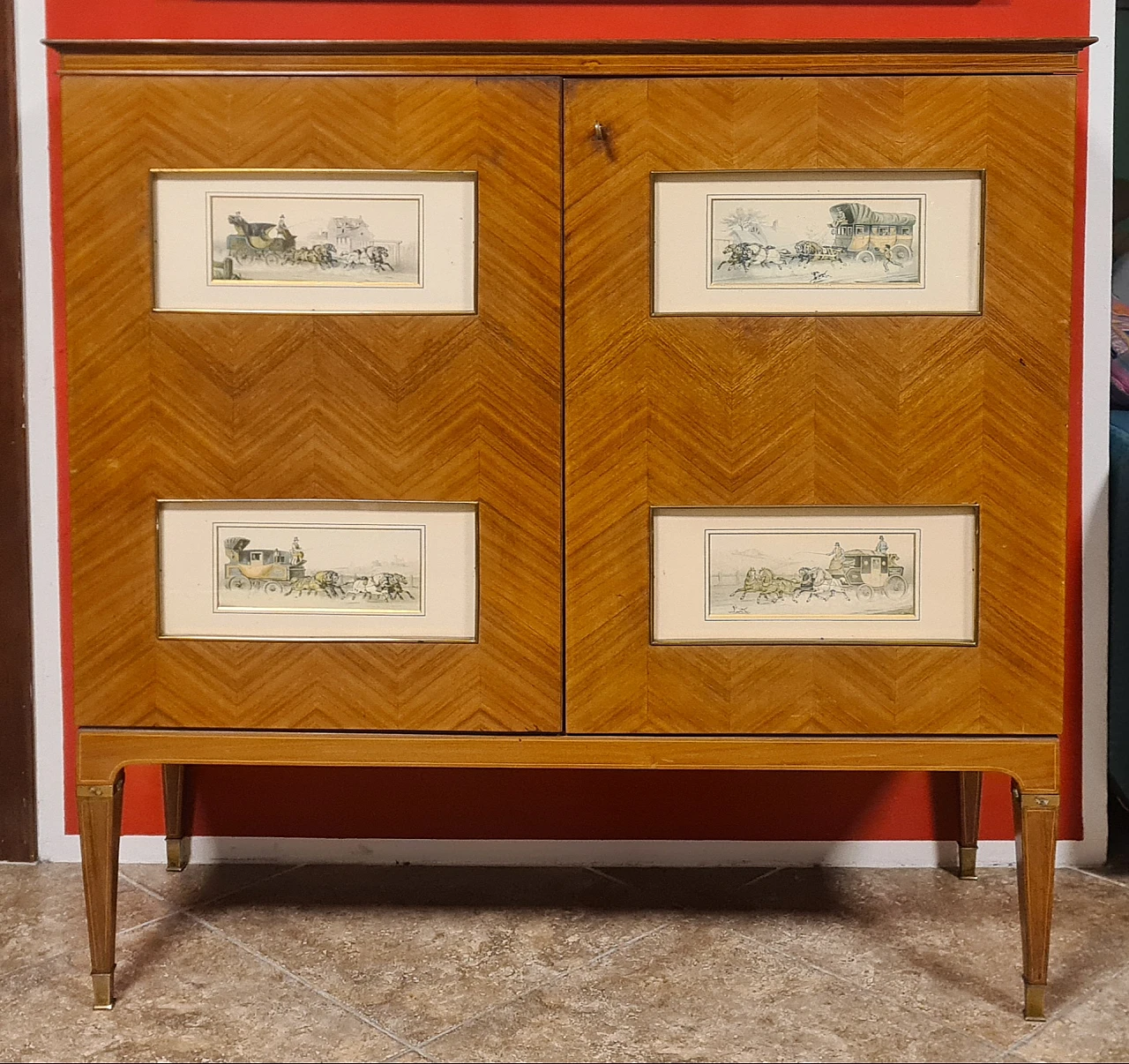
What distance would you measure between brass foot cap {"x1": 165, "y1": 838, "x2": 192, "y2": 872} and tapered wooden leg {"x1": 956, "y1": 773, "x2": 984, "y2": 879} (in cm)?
127

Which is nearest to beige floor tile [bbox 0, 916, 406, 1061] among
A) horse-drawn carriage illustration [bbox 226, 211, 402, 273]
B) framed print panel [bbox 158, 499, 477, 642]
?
framed print panel [bbox 158, 499, 477, 642]

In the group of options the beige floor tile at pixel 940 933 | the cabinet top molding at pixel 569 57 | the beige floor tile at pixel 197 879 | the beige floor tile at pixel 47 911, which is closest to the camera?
the cabinet top molding at pixel 569 57

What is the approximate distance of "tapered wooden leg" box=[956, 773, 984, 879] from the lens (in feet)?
6.93

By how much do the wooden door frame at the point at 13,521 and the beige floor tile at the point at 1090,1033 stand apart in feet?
5.20

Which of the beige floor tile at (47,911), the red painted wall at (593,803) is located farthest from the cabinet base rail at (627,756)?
the red painted wall at (593,803)

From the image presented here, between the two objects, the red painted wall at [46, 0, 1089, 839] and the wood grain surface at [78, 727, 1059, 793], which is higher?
the wood grain surface at [78, 727, 1059, 793]

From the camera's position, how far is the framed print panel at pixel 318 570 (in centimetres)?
163

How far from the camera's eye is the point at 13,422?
213 cm

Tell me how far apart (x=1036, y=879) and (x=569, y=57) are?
1.15 meters

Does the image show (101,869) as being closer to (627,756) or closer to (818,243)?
(627,756)

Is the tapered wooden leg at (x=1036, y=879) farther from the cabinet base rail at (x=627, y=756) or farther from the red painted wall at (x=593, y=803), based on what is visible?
the red painted wall at (x=593, y=803)

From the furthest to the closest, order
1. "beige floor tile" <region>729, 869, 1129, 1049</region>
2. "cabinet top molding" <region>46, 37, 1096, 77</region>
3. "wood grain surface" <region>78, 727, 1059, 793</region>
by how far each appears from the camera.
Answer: "beige floor tile" <region>729, 869, 1129, 1049</region>, "wood grain surface" <region>78, 727, 1059, 793</region>, "cabinet top molding" <region>46, 37, 1096, 77</region>

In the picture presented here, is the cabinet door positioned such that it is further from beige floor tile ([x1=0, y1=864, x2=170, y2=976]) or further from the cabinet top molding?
beige floor tile ([x1=0, y1=864, x2=170, y2=976])

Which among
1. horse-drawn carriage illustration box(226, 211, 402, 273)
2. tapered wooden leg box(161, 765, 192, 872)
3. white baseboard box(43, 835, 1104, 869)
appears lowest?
white baseboard box(43, 835, 1104, 869)
